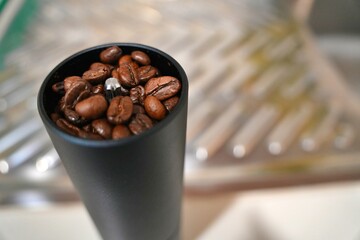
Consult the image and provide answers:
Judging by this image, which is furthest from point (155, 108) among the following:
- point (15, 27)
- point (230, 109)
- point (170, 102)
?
point (15, 27)

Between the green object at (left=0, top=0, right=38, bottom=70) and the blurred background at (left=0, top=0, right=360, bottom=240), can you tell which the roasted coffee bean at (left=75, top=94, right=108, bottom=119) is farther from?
the green object at (left=0, top=0, right=38, bottom=70)

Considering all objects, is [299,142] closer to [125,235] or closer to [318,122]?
[318,122]

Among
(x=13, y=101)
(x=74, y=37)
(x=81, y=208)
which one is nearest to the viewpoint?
(x=81, y=208)

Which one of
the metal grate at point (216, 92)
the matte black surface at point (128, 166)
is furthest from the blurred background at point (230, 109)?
the matte black surface at point (128, 166)

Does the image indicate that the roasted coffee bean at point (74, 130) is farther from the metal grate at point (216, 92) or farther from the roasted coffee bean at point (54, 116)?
the metal grate at point (216, 92)

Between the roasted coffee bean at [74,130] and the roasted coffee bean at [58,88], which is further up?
the roasted coffee bean at [58,88]

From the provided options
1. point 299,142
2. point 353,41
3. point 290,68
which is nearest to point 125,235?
point 299,142
